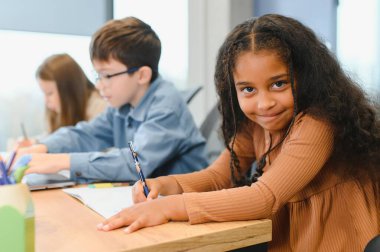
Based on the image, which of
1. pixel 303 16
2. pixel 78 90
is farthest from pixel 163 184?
pixel 303 16

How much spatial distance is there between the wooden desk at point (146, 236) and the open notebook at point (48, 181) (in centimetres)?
29

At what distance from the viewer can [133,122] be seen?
1414 millimetres

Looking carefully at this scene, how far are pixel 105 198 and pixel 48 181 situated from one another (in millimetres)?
298

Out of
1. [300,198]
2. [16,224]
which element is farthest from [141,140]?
[16,224]

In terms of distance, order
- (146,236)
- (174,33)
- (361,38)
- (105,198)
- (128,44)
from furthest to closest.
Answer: (174,33) < (361,38) < (128,44) < (105,198) < (146,236)

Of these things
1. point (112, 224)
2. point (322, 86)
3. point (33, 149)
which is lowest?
point (33, 149)

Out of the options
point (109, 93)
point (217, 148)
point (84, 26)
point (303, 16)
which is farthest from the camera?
point (84, 26)

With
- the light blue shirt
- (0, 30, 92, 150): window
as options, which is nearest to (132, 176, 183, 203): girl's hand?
the light blue shirt

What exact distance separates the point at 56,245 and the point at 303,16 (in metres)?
1.68

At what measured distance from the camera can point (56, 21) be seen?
206cm

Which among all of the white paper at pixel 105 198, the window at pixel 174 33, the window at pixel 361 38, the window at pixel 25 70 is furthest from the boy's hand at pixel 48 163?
the window at pixel 174 33

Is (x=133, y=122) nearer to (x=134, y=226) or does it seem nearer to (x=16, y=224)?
(x=134, y=226)

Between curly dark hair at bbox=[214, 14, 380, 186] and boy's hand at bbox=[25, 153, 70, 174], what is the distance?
0.51 m

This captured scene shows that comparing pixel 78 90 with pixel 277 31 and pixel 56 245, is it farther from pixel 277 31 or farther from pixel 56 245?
pixel 56 245
